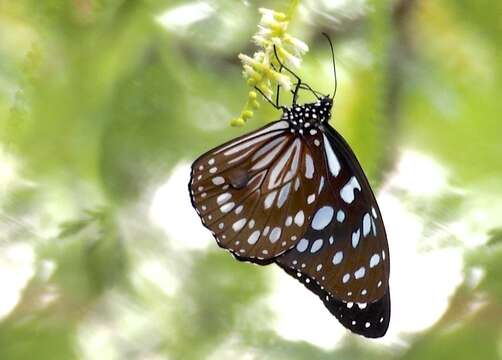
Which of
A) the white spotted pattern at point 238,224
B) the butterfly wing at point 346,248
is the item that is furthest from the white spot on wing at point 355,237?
the white spotted pattern at point 238,224

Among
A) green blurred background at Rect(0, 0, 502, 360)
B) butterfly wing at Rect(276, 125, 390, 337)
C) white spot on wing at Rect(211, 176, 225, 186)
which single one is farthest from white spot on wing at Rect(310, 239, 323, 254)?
green blurred background at Rect(0, 0, 502, 360)

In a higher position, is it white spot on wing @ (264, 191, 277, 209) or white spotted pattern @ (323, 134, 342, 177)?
white spotted pattern @ (323, 134, 342, 177)

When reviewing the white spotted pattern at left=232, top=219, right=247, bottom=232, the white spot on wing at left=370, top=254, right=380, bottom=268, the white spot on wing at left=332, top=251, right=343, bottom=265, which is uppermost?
the white spotted pattern at left=232, top=219, right=247, bottom=232

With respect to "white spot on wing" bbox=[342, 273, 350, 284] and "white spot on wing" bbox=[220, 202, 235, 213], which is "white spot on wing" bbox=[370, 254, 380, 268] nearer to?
"white spot on wing" bbox=[342, 273, 350, 284]

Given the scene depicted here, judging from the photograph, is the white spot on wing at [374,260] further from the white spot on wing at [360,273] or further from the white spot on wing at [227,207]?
the white spot on wing at [227,207]

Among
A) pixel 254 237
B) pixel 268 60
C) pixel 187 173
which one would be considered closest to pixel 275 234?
pixel 254 237

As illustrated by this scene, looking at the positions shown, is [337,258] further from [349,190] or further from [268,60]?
[268,60]

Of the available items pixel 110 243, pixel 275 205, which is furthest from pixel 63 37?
pixel 275 205

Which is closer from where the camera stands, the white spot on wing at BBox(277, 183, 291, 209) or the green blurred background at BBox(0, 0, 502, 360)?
the white spot on wing at BBox(277, 183, 291, 209)
